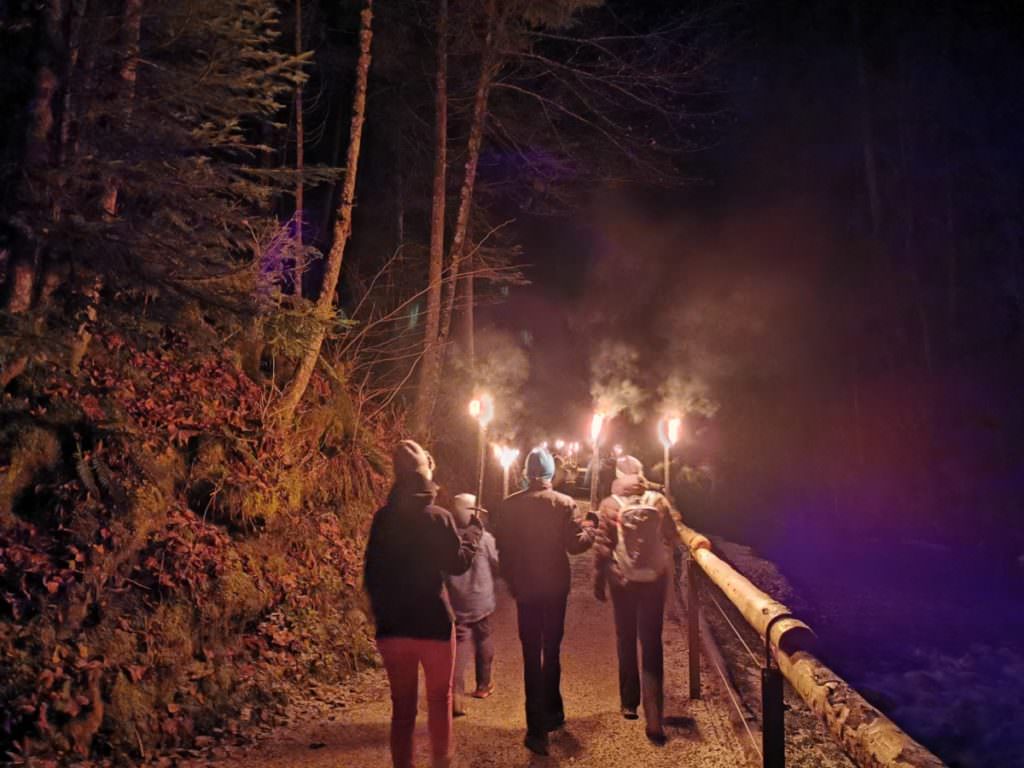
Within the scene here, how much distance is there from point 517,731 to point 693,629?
1.75m

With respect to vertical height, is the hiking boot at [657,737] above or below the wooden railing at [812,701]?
below

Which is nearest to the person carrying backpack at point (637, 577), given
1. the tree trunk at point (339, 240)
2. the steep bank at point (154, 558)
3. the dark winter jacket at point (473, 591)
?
the dark winter jacket at point (473, 591)

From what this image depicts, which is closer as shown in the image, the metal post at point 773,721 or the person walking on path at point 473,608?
the metal post at point 773,721

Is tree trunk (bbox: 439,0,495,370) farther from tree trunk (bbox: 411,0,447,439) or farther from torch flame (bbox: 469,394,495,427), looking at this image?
torch flame (bbox: 469,394,495,427)

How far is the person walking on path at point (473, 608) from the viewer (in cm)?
527

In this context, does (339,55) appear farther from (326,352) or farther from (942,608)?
(942,608)

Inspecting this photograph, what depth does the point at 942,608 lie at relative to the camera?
49.8 feet

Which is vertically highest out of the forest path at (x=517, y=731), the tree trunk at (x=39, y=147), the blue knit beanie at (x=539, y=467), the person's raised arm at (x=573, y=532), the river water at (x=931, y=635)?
the tree trunk at (x=39, y=147)

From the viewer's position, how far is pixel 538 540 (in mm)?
4816

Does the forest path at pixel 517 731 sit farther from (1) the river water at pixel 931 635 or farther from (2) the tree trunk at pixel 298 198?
(1) the river water at pixel 931 635

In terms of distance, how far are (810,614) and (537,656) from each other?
410 inches

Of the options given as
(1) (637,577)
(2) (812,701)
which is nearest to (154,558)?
(1) (637,577)

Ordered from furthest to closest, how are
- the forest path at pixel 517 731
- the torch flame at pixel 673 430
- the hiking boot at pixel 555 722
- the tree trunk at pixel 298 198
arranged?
the tree trunk at pixel 298 198, the torch flame at pixel 673 430, the hiking boot at pixel 555 722, the forest path at pixel 517 731

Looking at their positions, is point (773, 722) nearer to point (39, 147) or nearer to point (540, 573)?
point (540, 573)
